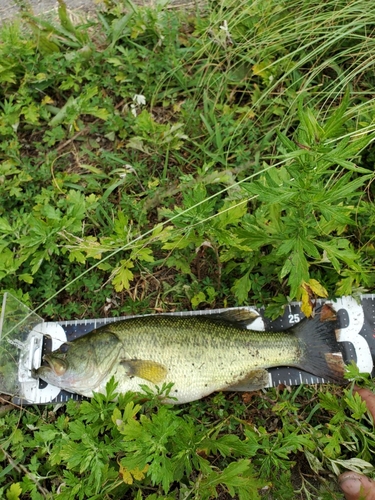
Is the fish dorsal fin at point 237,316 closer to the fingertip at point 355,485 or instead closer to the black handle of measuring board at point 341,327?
the black handle of measuring board at point 341,327

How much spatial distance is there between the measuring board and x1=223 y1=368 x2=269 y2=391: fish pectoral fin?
19cm

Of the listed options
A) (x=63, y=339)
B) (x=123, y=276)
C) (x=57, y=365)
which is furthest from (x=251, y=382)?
(x=63, y=339)

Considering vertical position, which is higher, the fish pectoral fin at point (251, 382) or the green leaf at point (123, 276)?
the green leaf at point (123, 276)

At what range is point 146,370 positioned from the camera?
3271 mm

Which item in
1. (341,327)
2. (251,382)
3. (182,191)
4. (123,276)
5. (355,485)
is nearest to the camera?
(355,485)

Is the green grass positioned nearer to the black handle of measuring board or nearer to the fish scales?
the black handle of measuring board

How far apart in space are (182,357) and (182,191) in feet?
4.51

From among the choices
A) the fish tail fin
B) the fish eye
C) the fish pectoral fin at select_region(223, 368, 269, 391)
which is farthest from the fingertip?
the fish eye

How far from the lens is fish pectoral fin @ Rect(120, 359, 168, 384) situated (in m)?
3.27

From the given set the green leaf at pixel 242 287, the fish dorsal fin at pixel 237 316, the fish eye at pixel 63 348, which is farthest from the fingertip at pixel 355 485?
the fish eye at pixel 63 348

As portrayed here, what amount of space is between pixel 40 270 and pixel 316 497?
2791mm

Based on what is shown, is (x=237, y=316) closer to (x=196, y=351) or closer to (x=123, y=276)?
(x=196, y=351)

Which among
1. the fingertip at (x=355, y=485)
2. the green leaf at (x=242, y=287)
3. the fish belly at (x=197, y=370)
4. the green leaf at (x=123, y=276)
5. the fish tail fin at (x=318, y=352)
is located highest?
the green leaf at (x=123, y=276)

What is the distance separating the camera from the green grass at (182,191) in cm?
314
